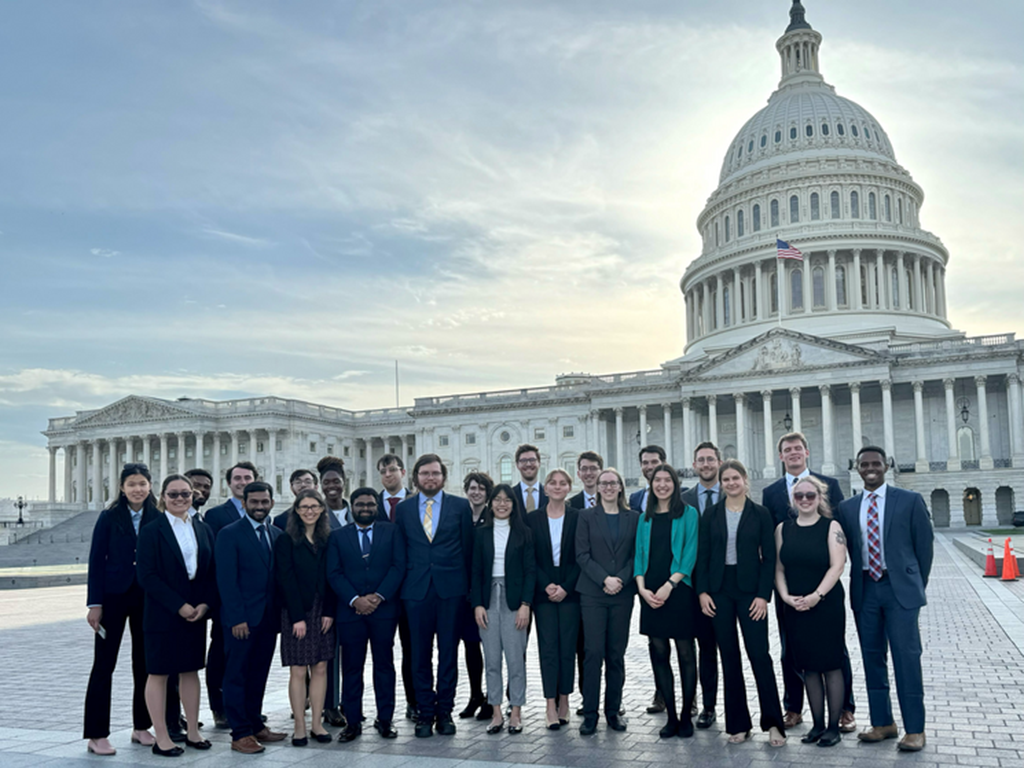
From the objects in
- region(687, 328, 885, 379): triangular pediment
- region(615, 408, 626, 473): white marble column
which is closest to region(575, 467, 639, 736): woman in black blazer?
region(687, 328, 885, 379): triangular pediment

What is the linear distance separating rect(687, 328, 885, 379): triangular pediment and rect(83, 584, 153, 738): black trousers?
66462 mm

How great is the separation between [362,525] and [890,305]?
271ft

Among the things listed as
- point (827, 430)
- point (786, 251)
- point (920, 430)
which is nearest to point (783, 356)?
point (827, 430)

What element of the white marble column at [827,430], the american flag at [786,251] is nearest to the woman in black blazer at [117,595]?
the white marble column at [827,430]

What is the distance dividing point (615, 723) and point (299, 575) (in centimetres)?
375

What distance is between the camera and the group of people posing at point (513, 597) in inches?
401

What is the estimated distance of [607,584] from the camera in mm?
10797

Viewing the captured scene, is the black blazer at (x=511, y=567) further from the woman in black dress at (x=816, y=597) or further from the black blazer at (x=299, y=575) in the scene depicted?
the woman in black dress at (x=816, y=597)

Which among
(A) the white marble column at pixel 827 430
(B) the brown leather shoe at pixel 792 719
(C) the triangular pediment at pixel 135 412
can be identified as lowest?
(B) the brown leather shoe at pixel 792 719

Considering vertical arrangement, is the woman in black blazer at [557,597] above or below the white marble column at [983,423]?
below

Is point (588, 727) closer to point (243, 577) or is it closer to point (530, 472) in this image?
point (530, 472)

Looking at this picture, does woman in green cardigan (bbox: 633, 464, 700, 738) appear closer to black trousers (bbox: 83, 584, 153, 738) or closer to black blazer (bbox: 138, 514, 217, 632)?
black blazer (bbox: 138, 514, 217, 632)

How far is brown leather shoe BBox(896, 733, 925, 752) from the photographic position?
9.47 meters

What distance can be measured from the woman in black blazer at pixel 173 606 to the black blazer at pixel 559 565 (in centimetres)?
363
